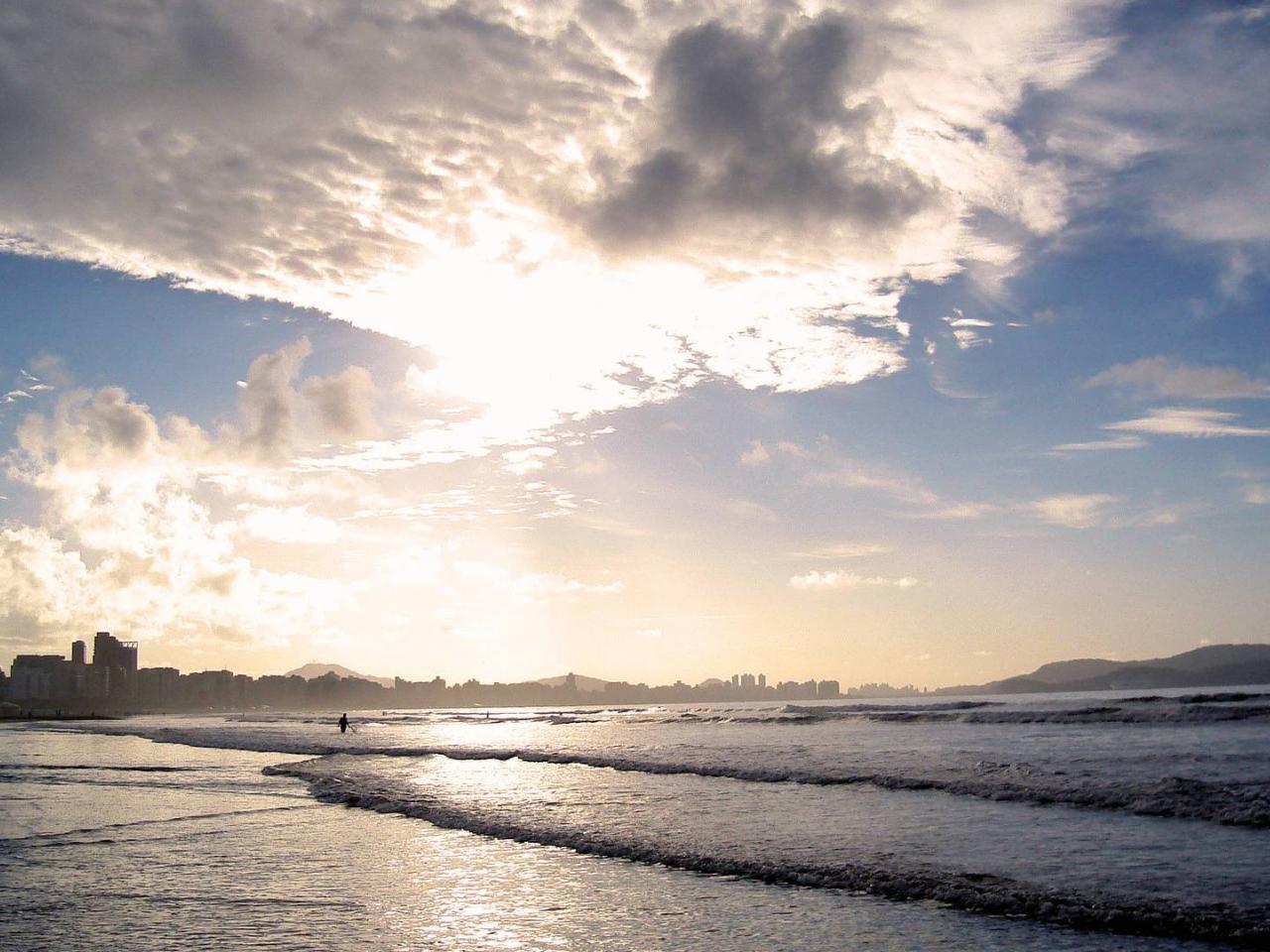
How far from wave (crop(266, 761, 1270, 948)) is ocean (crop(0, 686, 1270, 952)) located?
5 centimetres

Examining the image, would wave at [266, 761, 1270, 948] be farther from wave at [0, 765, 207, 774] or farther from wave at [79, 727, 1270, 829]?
wave at [0, 765, 207, 774]

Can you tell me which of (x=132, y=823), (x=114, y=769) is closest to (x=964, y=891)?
(x=132, y=823)

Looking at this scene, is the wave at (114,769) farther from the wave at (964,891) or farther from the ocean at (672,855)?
the wave at (964,891)

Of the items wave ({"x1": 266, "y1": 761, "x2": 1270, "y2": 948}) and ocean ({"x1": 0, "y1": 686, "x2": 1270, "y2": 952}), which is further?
ocean ({"x1": 0, "y1": 686, "x2": 1270, "y2": 952})

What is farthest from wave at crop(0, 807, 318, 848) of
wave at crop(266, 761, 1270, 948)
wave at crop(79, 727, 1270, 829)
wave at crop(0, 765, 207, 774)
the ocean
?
wave at crop(0, 765, 207, 774)

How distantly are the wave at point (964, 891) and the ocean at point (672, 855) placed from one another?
49mm

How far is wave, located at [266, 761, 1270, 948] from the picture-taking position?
38.8ft

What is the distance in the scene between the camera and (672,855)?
1761 cm

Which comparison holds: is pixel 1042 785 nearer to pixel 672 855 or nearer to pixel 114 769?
pixel 672 855

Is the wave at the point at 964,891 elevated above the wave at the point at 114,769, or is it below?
above

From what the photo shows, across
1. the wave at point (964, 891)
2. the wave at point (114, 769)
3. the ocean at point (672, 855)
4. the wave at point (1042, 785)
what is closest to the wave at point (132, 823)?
the ocean at point (672, 855)

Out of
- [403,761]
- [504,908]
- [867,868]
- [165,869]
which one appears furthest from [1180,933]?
[403,761]

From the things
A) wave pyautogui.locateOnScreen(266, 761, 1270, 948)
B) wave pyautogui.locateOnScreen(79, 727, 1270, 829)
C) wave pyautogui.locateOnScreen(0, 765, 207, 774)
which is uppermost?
wave pyautogui.locateOnScreen(266, 761, 1270, 948)

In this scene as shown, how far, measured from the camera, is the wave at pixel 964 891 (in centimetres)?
1184
